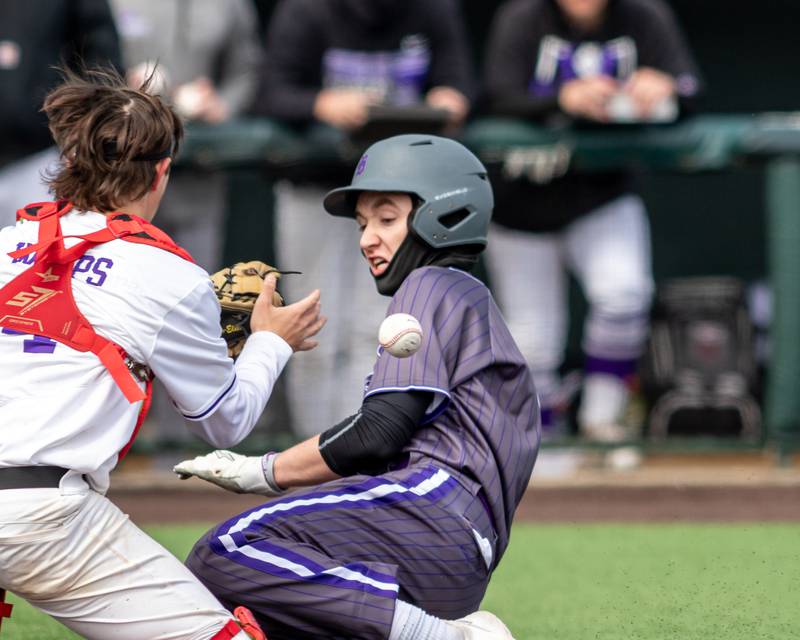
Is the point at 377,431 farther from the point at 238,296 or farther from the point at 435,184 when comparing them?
the point at 435,184

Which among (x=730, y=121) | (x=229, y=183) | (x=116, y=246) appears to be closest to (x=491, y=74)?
(x=730, y=121)

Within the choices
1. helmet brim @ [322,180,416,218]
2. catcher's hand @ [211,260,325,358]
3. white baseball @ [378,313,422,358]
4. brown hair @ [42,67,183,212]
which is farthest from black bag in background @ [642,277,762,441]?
brown hair @ [42,67,183,212]

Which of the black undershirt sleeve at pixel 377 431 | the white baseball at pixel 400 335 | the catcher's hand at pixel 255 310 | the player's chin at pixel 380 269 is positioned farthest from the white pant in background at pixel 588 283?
the white baseball at pixel 400 335

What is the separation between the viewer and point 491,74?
21.7 ft

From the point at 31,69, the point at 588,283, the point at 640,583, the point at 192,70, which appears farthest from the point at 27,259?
the point at 192,70

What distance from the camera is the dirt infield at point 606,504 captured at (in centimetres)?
605

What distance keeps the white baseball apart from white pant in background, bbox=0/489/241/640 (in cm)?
65

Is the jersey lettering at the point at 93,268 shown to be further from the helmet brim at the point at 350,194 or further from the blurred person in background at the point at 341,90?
the blurred person in background at the point at 341,90

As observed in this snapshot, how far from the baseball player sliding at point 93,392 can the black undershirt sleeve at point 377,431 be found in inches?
10.8

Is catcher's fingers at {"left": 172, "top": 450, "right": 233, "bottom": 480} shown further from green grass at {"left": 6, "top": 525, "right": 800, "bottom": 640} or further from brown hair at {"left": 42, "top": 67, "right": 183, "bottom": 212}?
green grass at {"left": 6, "top": 525, "right": 800, "bottom": 640}

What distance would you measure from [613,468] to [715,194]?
2.65m

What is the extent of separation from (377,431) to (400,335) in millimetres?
252

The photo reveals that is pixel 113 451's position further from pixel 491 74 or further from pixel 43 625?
pixel 491 74

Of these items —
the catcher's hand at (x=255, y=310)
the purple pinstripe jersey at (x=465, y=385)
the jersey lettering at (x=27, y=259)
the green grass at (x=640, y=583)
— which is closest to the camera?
the jersey lettering at (x=27, y=259)
